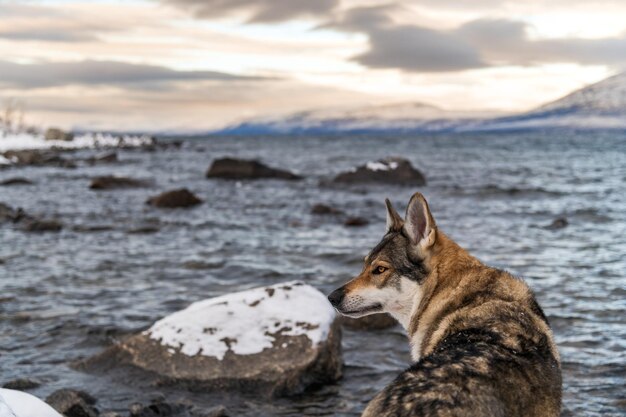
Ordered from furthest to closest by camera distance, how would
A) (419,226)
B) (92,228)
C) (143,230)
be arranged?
1. (92,228)
2. (143,230)
3. (419,226)

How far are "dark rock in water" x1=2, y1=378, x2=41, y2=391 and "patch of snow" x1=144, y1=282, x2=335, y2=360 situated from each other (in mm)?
1592

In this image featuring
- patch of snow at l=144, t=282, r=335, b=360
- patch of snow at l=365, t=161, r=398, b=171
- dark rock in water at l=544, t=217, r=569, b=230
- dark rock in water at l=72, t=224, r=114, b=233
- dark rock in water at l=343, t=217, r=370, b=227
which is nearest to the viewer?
patch of snow at l=144, t=282, r=335, b=360

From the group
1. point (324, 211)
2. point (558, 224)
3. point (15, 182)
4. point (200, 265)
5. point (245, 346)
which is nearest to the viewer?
point (245, 346)

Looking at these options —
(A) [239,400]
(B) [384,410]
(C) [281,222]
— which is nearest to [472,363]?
(B) [384,410]

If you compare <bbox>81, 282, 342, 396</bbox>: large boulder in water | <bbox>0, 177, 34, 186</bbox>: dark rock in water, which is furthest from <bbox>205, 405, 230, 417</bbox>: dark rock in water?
<bbox>0, 177, 34, 186</bbox>: dark rock in water

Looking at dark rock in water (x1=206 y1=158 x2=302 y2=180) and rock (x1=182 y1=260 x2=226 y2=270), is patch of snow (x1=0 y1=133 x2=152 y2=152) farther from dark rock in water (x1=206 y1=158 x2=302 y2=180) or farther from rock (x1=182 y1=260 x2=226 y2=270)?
rock (x1=182 y1=260 x2=226 y2=270)

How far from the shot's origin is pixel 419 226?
5328 millimetres

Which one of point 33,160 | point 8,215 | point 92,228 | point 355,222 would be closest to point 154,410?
point 92,228

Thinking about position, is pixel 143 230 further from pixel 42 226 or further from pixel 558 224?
pixel 558 224

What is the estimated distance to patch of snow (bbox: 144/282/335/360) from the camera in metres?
9.08

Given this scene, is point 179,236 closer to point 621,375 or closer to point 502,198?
point 621,375

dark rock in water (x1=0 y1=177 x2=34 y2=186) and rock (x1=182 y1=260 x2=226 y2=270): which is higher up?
dark rock in water (x1=0 y1=177 x2=34 y2=186)

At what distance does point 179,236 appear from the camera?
20703 millimetres

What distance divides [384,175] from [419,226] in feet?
109
